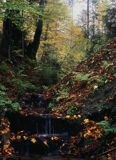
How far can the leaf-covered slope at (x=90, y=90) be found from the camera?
12120 mm

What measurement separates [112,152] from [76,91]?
21.8 feet

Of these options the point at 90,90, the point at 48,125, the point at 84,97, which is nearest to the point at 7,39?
the point at 90,90

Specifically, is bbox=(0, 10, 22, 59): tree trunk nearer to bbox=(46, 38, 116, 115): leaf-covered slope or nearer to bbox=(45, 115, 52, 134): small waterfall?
bbox=(46, 38, 116, 115): leaf-covered slope

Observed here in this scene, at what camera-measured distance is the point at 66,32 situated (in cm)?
3256

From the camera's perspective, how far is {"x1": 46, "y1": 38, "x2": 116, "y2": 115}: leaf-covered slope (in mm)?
12120

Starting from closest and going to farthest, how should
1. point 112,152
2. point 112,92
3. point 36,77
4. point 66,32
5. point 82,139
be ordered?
point 112,152, point 82,139, point 112,92, point 36,77, point 66,32

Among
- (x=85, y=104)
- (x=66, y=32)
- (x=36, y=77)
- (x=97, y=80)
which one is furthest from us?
(x=66, y=32)

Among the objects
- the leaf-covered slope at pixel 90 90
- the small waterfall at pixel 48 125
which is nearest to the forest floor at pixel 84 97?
the leaf-covered slope at pixel 90 90

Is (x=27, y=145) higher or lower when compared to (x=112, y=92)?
lower

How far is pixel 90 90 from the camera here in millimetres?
13820

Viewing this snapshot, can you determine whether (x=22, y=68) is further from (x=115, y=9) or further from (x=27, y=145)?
(x=27, y=145)

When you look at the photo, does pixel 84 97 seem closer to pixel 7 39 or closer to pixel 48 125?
pixel 48 125

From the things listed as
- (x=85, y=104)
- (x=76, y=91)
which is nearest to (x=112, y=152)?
(x=85, y=104)

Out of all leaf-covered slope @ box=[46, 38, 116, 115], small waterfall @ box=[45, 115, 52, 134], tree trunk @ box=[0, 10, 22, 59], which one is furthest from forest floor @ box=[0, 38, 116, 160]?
tree trunk @ box=[0, 10, 22, 59]
